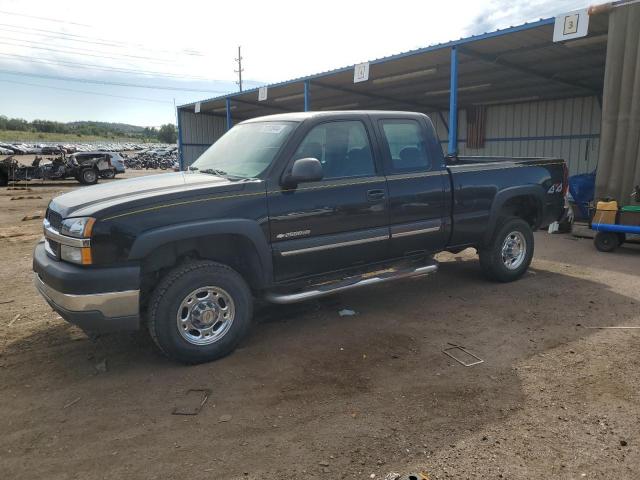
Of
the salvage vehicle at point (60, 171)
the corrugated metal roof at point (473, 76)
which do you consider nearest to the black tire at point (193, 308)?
the corrugated metal roof at point (473, 76)

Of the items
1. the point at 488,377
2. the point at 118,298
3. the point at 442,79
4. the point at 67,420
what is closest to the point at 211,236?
the point at 118,298

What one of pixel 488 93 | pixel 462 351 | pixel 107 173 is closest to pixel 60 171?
pixel 107 173

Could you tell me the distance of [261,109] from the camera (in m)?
22.6

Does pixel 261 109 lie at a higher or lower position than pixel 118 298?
higher

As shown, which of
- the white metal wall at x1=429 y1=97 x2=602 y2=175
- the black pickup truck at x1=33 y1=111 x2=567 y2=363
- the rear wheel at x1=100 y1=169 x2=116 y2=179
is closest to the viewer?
the black pickup truck at x1=33 y1=111 x2=567 y2=363

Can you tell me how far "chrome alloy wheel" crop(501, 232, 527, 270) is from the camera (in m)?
6.18

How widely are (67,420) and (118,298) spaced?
854 millimetres

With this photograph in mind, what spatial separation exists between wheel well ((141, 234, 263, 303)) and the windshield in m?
0.62

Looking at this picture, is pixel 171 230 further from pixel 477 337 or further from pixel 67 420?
pixel 477 337

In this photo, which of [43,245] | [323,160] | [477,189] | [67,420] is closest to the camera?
[67,420]

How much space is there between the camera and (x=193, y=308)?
3.94 metres

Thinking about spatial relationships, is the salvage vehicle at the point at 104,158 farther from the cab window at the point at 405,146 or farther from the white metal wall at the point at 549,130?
the cab window at the point at 405,146

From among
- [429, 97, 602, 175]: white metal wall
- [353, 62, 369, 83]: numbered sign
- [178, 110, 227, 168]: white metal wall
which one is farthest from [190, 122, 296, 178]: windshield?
[178, 110, 227, 168]: white metal wall

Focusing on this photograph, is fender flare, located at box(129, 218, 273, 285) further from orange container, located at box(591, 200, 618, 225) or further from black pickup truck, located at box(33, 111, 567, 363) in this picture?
orange container, located at box(591, 200, 618, 225)
